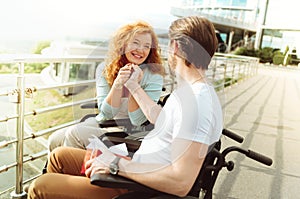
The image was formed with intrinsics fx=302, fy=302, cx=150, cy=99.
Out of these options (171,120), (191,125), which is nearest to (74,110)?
(171,120)

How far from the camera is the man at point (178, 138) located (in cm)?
99

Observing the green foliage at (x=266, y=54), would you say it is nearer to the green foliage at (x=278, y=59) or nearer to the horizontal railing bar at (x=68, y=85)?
the green foliage at (x=278, y=59)

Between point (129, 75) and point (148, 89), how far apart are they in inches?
8.2

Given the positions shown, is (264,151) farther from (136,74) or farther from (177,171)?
(177,171)

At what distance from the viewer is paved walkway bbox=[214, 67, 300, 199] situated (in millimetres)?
2281

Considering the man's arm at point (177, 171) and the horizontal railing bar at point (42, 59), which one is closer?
the man's arm at point (177, 171)

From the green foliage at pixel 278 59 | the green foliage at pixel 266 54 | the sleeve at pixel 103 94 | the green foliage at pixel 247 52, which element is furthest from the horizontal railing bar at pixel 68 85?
the green foliage at pixel 247 52

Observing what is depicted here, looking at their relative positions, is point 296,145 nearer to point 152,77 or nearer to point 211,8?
point 152,77

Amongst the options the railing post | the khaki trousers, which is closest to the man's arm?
the khaki trousers

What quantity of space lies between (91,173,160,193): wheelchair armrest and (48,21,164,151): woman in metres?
0.35

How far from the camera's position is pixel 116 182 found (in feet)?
3.32

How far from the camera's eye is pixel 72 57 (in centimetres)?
210

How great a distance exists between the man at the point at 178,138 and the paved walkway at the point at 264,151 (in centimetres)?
36

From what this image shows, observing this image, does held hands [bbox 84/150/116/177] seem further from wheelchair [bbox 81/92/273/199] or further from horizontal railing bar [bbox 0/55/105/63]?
horizontal railing bar [bbox 0/55/105/63]
